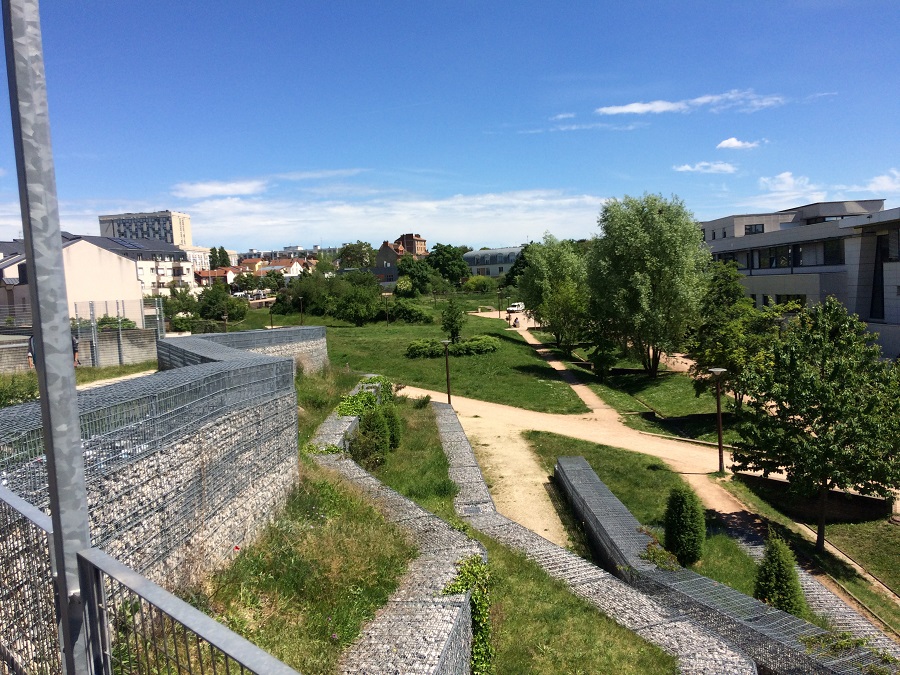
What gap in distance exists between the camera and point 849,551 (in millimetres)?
14039

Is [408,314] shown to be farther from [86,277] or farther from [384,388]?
[384,388]

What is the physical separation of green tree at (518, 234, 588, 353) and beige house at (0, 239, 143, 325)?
24.3m

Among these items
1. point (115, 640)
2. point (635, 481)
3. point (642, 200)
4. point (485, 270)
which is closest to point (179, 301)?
point (642, 200)

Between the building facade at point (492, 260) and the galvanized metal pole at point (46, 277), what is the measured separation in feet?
375

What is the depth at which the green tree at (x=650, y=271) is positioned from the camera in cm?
3014

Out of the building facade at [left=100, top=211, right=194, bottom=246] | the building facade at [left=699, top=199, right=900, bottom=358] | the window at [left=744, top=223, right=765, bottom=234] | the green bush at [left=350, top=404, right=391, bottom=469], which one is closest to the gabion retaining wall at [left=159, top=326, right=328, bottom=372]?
the green bush at [left=350, top=404, right=391, bottom=469]

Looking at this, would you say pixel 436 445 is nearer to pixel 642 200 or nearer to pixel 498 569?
pixel 498 569

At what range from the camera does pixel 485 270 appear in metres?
120

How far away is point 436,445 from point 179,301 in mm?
38992

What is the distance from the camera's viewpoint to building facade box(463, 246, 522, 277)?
118 metres

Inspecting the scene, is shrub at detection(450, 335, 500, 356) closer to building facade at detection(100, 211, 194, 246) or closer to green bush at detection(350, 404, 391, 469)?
green bush at detection(350, 404, 391, 469)

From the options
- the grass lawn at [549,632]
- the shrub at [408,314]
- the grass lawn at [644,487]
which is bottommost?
the grass lawn at [644,487]

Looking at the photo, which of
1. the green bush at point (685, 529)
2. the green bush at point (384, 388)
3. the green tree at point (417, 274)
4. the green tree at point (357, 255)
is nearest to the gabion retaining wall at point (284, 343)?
the green bush at point (384, 388)

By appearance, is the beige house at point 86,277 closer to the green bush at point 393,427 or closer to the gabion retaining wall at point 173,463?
the green bush at point 393,427
